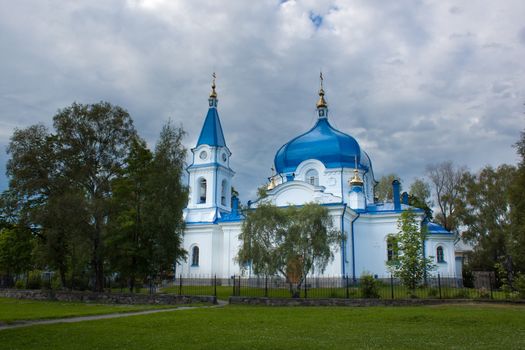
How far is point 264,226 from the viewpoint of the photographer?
22.4 m

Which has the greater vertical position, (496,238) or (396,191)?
(396,191)

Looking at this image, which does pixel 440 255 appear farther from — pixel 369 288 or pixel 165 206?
pixel 165 206

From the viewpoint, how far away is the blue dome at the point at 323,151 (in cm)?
3572

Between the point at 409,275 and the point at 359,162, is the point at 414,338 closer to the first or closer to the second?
the point at 409,275

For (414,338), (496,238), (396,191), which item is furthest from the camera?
(496,238)

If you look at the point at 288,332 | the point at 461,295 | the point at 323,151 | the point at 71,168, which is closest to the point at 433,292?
the point at 461,295

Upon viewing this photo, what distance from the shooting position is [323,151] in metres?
36.1

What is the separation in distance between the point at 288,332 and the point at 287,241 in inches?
432

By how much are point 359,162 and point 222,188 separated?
11056mm

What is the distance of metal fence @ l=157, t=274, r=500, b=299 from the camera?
20453 millimetres

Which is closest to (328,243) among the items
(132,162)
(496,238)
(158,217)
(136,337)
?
(158,217)

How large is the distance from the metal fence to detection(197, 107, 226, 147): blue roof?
10539mm

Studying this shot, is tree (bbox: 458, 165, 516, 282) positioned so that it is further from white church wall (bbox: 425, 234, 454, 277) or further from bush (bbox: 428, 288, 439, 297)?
bush (bbox: 428, 288, 439, 297)

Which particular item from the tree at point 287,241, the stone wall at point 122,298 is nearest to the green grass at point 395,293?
the tree at point 287,241
